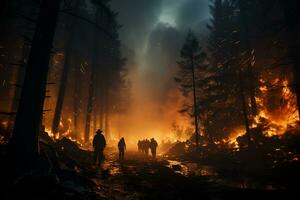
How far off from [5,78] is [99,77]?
13.5 m

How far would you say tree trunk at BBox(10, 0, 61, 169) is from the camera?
8.64 m

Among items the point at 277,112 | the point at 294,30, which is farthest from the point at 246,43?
the point at 294,30

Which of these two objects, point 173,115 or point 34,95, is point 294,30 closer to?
point 34,95

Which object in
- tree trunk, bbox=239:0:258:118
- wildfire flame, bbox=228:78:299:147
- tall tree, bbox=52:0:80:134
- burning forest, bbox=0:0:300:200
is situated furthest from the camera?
tree trunk, bbox=239:0:258:118

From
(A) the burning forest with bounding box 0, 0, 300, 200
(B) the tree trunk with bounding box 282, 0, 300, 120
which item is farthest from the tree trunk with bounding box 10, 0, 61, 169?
(B) the tree trunk with bounding box 282, 0, 300, 120

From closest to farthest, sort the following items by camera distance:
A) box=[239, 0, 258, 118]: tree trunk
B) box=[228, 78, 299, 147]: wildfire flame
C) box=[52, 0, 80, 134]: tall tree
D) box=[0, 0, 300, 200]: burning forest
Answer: box=[0, 0, 300, 200]: burning forest, box=[228, 78, 299, 147]: wildfire flame, box=[52, 0, 80, 134]: tall tree, box=[239, 0, 258, 118]: tree trunk

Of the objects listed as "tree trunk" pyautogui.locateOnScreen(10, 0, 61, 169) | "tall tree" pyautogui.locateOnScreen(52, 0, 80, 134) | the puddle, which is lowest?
the puddle

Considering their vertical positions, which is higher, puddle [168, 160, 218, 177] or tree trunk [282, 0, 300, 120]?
tree trunk [282, 0, 300, 120]

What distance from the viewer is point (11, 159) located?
27.2 feet

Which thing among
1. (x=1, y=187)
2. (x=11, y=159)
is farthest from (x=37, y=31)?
(x=1, y=187)

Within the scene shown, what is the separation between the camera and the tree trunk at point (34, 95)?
28.3 feet

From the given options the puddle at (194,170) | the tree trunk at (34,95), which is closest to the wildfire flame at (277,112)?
the puddle at (194,170)

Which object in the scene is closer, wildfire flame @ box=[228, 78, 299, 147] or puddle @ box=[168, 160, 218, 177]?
puddle @ box=[168, 160, 218, 177]

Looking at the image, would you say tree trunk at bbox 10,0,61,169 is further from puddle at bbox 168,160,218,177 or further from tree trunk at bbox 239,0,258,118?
tree trunk at bbox 239,0,258,118
